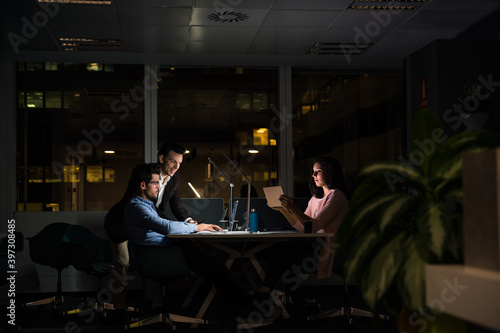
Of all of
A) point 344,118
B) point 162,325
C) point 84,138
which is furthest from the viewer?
point 344,118

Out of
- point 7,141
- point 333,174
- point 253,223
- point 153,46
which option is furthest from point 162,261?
point 7,141

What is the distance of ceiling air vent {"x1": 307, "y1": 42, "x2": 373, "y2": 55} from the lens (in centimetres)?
659

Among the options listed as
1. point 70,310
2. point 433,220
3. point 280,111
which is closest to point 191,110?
point 280,111

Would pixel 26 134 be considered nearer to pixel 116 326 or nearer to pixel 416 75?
pixel 116 326

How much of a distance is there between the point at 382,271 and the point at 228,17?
4102 mm

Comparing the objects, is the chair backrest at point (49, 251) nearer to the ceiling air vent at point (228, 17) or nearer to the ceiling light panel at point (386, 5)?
the ceiling air vent at point (228, 17)

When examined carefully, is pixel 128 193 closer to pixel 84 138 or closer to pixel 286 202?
pixel 286 202

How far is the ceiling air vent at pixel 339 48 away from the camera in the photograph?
6.59m

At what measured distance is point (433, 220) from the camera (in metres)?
1.82

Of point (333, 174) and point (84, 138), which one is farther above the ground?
point (84, 138)

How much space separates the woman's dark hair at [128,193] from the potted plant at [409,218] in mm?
2876

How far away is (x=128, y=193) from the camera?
485cm

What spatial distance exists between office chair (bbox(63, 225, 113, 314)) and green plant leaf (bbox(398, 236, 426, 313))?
4.03 meters

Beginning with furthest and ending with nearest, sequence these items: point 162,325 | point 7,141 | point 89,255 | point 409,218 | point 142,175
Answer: point 7,141, point 89,255, point 162,325, point 142,175, point 409,218
